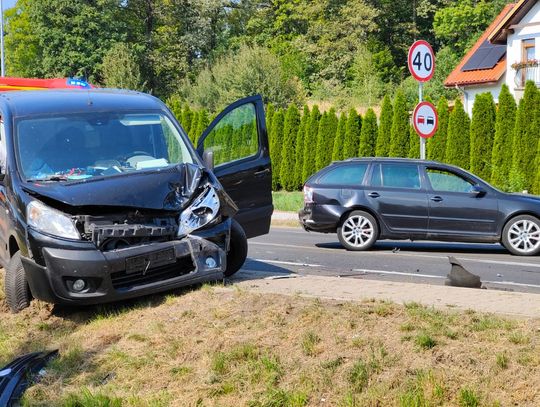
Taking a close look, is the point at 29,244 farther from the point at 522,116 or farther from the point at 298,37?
the point at 298,37

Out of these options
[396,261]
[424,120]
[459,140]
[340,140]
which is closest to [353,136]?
[340,140]

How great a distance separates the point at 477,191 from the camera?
14.7 m

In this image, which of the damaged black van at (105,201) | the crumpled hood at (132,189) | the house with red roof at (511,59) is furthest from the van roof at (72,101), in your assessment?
the house with red roof at (511,59)

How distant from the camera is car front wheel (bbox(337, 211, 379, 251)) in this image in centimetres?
1473

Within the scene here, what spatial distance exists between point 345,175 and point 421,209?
159 centimetres

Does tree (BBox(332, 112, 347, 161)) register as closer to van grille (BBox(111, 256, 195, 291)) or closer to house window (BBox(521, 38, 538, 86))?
house window (BBox(521, 38, 538, 86))

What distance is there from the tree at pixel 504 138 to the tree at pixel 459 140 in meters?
1.24

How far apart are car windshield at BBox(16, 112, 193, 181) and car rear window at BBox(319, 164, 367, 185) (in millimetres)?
7460

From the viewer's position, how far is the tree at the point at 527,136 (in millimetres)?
26266

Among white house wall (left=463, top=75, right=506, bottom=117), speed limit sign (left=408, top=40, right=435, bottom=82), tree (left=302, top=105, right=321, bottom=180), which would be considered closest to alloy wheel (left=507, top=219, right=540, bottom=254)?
speed limit sign (left=408, top=40, right=435, bottom=82)

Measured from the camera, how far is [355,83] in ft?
187

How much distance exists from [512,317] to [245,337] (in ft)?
6.12

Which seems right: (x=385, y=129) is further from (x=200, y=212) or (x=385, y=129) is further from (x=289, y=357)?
(x=289, y=357)

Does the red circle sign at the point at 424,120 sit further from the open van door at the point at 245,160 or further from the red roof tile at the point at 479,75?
the red roof tile at the point at 479,75
